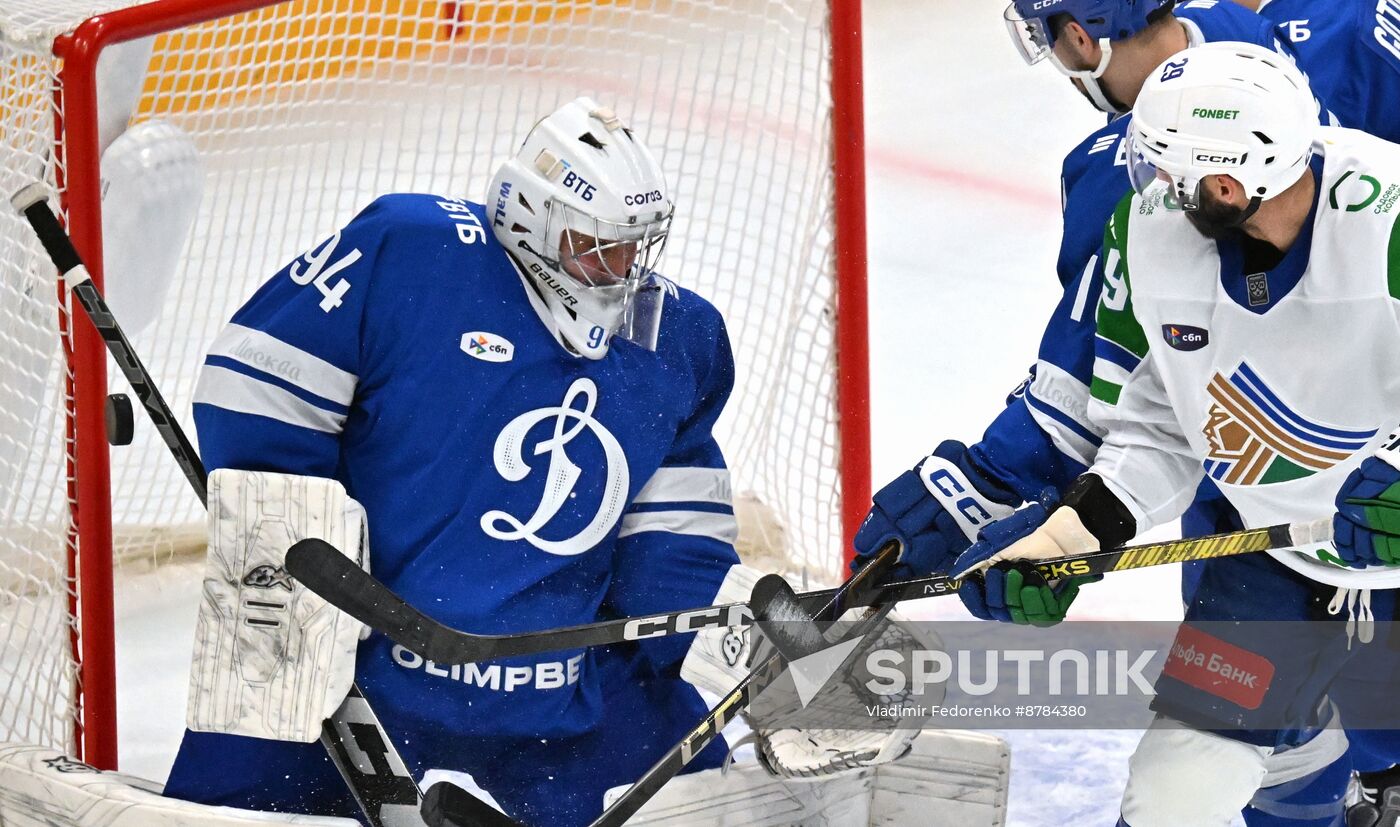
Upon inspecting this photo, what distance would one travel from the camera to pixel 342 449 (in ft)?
7.77

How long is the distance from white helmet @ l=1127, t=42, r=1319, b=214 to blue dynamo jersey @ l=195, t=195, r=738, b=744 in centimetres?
73

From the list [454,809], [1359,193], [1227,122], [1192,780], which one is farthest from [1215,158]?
[454,809]

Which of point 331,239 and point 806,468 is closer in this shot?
point 331,239

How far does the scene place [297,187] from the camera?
291 cm

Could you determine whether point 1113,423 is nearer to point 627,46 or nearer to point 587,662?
point 587,662

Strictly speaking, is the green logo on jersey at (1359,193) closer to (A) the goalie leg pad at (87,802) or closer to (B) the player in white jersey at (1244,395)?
(B) the player in white jersey at (1244,395)

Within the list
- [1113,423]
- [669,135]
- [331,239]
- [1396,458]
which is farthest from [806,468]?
[1396,458]

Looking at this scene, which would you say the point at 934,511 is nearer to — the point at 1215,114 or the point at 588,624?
the point at 588,624

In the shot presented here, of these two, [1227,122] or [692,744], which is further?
[692,744]

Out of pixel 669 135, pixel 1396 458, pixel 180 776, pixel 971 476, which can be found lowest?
pixel 180 776

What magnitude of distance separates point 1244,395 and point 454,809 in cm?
108

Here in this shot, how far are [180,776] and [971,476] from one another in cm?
114

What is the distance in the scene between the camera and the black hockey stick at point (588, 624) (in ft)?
6.88

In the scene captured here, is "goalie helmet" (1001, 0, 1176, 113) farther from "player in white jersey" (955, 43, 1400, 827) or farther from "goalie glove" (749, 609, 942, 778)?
"goalie glove" (749, 609, 942, 778)
